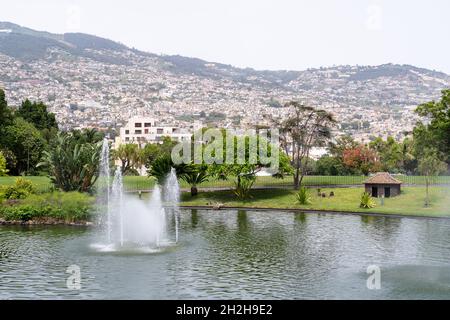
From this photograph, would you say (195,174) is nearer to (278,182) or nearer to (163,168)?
(163,168)

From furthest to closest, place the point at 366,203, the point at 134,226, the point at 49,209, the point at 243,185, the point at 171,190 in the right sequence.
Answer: the point at 171,190, the point at 243,185, the point at 366,203, the point at 49,209, the point at 134,226

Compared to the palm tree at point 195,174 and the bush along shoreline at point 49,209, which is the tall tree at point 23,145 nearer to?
the palm tree at point 195,174

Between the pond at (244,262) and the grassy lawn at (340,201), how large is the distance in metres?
6.14

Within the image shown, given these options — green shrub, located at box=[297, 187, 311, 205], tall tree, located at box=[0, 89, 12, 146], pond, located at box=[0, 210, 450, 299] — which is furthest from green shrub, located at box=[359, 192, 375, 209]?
tall tree, located at box=[0, 89, 12, 146]

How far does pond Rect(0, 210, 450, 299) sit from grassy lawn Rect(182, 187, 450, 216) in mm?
6138

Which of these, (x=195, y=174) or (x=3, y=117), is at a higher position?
(x=3, y=117)

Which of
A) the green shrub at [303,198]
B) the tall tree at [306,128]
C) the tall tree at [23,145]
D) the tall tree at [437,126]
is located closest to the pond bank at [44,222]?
the green shrub at [303,198]

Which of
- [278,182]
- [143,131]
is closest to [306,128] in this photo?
[278,182]

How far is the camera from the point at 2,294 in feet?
85.6

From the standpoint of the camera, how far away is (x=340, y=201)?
194 feet

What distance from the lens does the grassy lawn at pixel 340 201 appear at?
5319 centimetres

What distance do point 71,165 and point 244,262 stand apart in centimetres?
2935

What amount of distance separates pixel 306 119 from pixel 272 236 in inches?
1250
